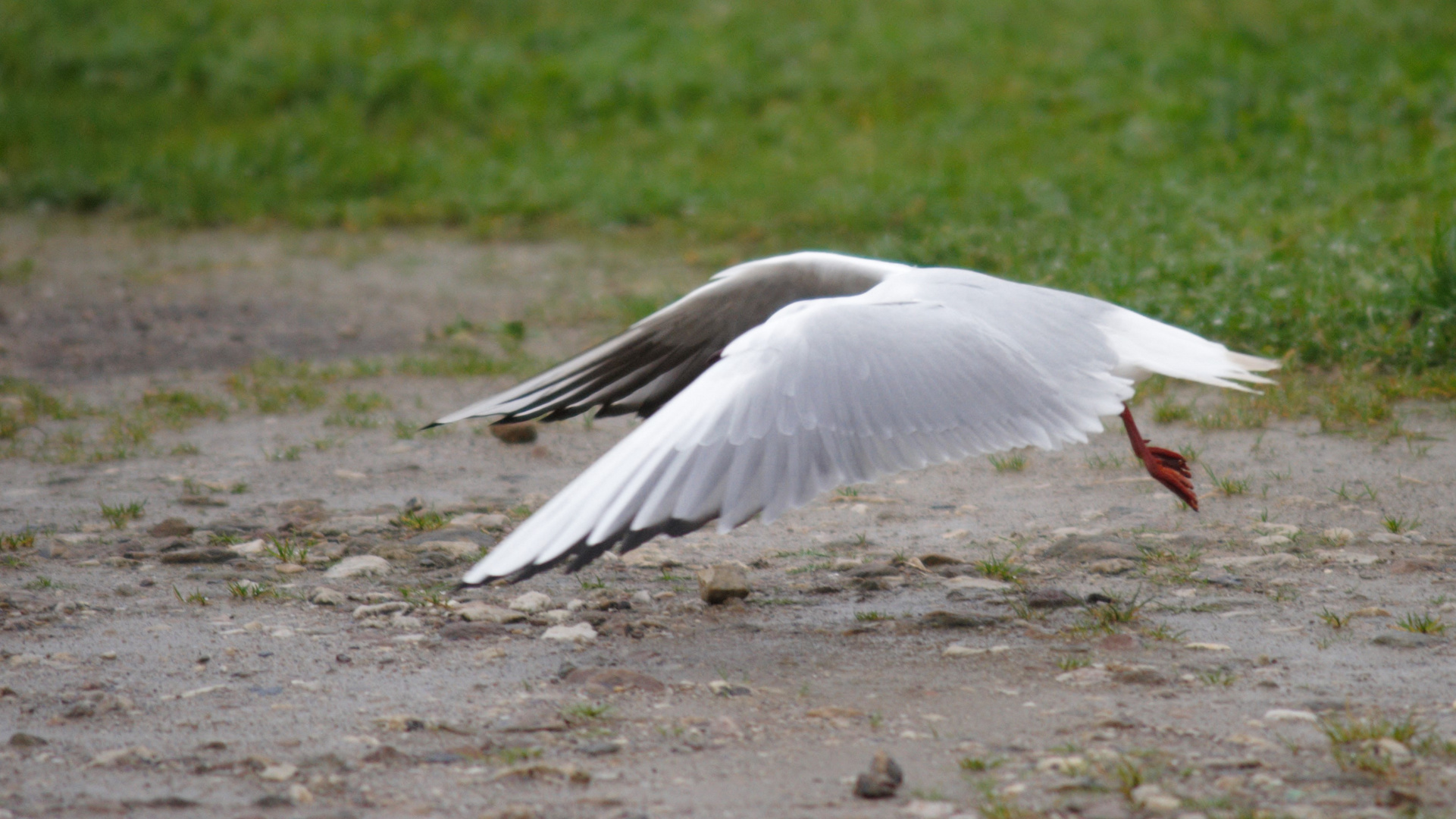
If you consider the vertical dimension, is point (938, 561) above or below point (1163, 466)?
below

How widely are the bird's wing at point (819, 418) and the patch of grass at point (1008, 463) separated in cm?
100

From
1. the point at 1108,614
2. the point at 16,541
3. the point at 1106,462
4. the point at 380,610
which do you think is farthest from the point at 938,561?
the point at 16,541

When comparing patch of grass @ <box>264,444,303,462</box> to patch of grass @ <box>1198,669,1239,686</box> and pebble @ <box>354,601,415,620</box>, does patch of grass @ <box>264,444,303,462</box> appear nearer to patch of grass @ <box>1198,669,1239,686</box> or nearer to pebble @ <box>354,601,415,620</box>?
pebble @ <box>354,601,415,620</box>

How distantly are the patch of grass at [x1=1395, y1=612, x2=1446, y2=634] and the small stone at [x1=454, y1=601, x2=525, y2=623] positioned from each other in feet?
6.23

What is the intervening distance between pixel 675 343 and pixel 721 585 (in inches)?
37.9

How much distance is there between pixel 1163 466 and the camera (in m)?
3.69

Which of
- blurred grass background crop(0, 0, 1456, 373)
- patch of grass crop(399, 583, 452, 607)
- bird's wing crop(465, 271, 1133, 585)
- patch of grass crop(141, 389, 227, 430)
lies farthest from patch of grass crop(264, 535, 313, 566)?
blurred grass background crop(0, 0, 1456, 373)

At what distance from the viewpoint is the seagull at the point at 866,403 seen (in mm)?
2725

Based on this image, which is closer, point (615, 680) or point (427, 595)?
point (615, 680)

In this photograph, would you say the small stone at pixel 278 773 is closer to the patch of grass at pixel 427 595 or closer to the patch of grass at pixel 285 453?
the patch of grass at pixel 427 595

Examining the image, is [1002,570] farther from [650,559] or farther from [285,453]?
[285,453]

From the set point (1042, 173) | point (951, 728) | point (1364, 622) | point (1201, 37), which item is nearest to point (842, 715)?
point (951, 728)

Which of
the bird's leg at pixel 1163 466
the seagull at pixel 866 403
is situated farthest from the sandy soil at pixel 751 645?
the seagull at pixel 866 403

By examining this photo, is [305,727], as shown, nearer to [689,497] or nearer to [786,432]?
[689,497]
